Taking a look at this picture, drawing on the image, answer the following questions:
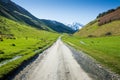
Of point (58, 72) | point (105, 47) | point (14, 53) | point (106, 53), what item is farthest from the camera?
point (105, 47)

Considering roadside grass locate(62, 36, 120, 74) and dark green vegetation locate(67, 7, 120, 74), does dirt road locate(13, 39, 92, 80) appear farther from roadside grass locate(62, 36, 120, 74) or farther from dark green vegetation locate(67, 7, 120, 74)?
dark green vegetation locate(67, 7, 120, 74)

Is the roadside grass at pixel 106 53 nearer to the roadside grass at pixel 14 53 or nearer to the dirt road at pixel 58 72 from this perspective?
the dirt road at pixel 58 72

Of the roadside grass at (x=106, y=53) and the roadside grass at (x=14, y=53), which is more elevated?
the roadside grass at (x=106, y=53)

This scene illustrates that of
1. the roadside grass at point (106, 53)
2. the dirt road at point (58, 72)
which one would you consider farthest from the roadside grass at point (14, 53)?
the roadside grass at point (106, 53)

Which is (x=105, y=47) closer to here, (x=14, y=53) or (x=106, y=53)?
(x=106, y=53)

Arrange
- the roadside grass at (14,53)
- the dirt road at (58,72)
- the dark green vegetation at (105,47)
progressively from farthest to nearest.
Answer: the dark green vegetation at (105,47) → the roadside grass at (14,53) → the dirt road at (58,72)

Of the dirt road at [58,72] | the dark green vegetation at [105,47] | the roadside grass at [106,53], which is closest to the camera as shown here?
the dirt road at [58,72]

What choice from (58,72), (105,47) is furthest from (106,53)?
(58,72)

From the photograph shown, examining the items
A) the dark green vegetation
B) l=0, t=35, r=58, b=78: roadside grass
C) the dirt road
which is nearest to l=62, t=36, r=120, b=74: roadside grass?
the dark green vegetation

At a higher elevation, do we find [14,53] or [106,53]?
[106,53]

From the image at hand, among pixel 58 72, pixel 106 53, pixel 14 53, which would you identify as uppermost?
pixel 106 53

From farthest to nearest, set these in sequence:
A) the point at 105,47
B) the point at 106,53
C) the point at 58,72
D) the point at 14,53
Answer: the point at 105,47
the point at 14,53
the point at 106,53
the point at 58,72

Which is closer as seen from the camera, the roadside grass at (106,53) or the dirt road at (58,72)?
the dirt road at (58,72)

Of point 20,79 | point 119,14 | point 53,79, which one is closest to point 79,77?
point 53,79
